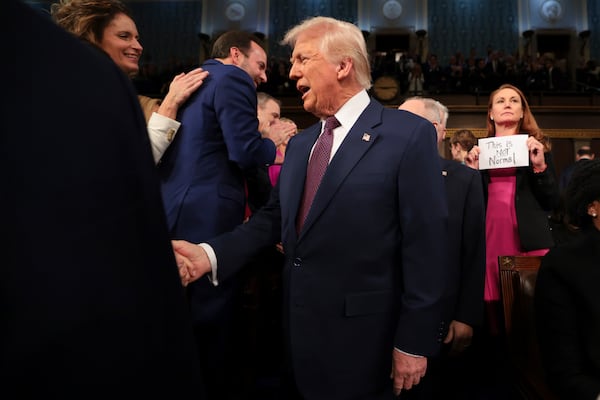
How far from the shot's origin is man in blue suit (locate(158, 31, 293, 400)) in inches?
72.7

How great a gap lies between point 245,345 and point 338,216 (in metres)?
1.59

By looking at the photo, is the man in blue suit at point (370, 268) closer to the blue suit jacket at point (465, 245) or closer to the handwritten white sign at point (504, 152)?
the blue suit jacket at point (465, 245)

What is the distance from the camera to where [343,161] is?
149cm

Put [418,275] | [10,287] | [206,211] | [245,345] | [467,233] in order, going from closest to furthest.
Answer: [10,287] < [418,275] < [206,211] < [467,233] < [245,345]

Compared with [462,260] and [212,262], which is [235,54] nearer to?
[212,262]

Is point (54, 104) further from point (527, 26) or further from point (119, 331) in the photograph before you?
point (527, 26)

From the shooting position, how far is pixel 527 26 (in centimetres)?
1484

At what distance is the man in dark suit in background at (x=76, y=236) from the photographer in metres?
0.35

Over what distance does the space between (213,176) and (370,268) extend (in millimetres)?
760

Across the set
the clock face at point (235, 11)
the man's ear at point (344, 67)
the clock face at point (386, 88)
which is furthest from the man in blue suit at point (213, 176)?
the clock face at point (235, 11)

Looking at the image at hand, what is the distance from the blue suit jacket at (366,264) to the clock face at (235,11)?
15.0 meters

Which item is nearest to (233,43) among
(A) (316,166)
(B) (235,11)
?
(A) (316,166)

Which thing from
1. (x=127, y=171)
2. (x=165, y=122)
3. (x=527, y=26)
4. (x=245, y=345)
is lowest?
(x=245, y=345)

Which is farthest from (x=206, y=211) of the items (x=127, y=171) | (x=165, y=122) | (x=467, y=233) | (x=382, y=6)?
(x=382, y=6)
